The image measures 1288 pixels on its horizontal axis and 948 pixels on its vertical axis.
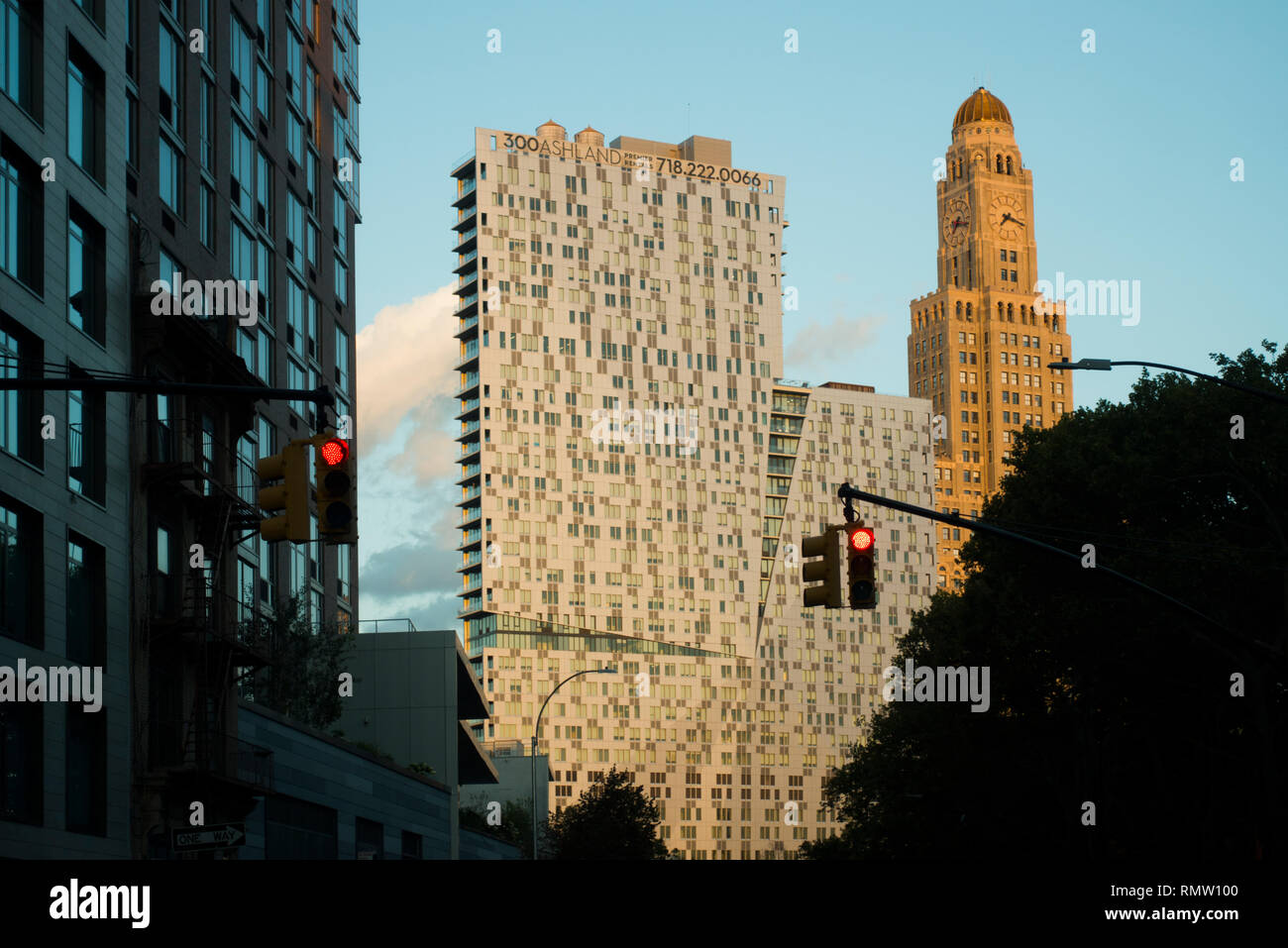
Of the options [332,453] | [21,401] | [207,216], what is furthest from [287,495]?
[207,216]

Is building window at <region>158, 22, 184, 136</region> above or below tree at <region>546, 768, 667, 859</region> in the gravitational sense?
above

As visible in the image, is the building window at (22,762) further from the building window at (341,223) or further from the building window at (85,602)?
the building window at (341,223)

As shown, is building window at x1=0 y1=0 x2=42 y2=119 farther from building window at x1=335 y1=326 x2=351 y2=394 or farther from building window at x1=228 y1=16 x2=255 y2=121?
building window at x1=335 y1=326 x2=351 y2=394

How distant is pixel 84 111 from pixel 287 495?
21.6 m

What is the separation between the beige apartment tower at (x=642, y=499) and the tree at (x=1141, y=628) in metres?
122

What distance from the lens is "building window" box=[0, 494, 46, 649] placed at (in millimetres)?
30047

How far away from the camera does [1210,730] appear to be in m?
50.8

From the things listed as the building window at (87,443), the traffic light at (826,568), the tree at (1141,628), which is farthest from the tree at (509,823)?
the traffic light at (826,568)

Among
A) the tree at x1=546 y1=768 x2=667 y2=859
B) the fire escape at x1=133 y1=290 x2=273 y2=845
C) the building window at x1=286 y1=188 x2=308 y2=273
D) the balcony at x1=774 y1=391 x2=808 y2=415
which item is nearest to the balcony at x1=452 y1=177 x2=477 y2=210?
the balcony at x1=774 y1=391 x2=808 y2=415

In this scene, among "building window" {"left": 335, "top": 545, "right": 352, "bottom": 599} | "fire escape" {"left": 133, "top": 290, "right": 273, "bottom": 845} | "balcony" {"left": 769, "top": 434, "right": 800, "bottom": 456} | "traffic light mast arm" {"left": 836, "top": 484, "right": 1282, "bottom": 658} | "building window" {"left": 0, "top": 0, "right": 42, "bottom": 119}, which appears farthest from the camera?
"balcony" {"left": 769, "top": 434, "right": 800, "bottom": 456}

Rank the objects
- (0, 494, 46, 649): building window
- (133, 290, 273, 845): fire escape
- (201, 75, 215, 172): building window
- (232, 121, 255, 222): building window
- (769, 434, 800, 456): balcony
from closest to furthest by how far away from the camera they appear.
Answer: (0, 494, 46, 649): building window, (133, 290, 273, 845): fire escape, (201, 75, 215, 172): building window, (232, 121, 255, 222): building window, (769, 434, 800, 456): balcony

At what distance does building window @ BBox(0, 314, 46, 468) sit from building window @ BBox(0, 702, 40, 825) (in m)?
4.51

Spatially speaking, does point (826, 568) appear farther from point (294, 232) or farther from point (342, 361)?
point (342, 361)
